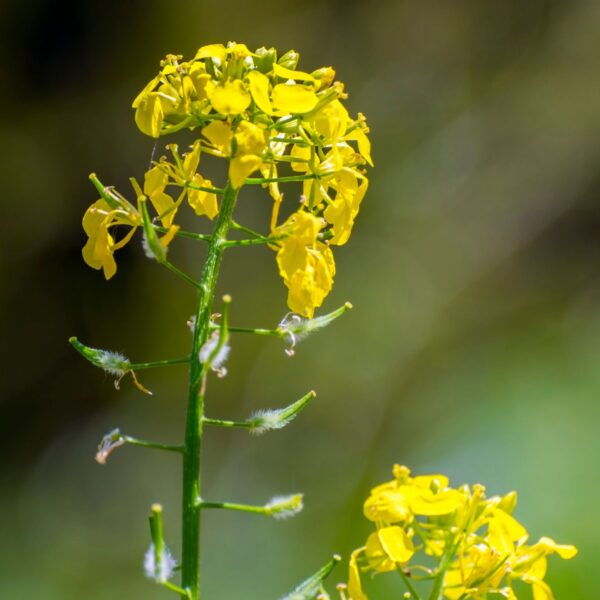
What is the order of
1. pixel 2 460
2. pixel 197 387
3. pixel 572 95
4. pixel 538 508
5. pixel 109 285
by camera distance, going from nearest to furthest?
pixel 197 387 < pixel 538 508 < pixel 2 460 < pixel 109 285 < pixel 572 95

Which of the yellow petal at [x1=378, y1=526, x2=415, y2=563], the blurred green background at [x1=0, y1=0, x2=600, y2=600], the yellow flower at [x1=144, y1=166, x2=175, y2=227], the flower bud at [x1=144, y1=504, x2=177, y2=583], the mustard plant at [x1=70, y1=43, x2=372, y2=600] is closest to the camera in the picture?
the flower bud at [x1=144, y1=504, x2=177, y2=583]

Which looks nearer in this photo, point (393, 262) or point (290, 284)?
point (290, 284)

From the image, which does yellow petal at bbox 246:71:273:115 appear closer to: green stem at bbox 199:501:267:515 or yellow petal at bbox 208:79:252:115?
yellow petal at bbox 208:79:252:115

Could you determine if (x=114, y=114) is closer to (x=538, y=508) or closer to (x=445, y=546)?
(x=538, y=508)

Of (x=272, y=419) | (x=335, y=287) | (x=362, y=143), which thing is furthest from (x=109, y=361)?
(x=335, y=287)

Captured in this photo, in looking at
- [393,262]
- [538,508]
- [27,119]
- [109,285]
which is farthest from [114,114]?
[538,508]

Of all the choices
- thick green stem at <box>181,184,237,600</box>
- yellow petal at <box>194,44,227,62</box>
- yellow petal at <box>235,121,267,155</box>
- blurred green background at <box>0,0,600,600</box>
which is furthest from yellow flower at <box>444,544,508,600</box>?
blurred green background at <box>0,0,600,600</box>
